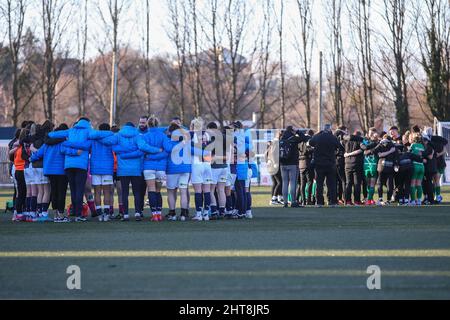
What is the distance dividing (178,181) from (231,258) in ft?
24.9

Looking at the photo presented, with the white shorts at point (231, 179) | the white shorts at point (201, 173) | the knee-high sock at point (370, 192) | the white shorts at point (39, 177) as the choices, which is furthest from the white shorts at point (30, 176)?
the knee-high sock at point (370, 192)

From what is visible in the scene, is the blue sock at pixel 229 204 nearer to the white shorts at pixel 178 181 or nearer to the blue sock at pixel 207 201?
the blue sock at pixel 207 201

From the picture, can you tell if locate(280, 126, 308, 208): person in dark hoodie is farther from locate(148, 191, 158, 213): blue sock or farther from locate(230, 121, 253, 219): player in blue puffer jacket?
locate(148, 191, 158, 213): blue sock

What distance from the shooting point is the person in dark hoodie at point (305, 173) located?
26.7 metres

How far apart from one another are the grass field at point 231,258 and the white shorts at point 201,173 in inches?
39.3

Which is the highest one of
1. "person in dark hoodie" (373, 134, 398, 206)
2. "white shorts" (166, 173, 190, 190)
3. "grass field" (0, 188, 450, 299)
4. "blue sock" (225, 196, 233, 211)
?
"person in dark hoodie" (373, 134, 398, 206)

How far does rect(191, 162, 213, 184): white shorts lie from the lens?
20016mm

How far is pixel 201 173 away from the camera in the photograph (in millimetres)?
20031

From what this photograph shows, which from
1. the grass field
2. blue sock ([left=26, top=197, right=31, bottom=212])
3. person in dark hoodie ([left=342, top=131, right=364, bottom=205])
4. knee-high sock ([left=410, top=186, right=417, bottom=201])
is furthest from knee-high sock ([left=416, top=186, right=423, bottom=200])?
blue sock ([left=26, top=197, right=31, bottom=212])

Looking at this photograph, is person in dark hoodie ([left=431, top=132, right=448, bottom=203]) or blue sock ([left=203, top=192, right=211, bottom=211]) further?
person in dark hoodie ([left=431, top=132, right=448, bottom=203])

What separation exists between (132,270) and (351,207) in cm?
1482

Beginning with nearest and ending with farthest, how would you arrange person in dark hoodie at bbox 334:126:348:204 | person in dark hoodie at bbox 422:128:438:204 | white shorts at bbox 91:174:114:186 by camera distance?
white shorts at bbox 91:174:114:186 < person in dark hoodie at bbox 422:128:438:204 < person in dark hoodie at bbox 334:126:348:204

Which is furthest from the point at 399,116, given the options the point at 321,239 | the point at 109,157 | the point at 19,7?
the point at 321,239

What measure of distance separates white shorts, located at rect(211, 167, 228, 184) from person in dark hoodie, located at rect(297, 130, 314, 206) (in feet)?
20.9
